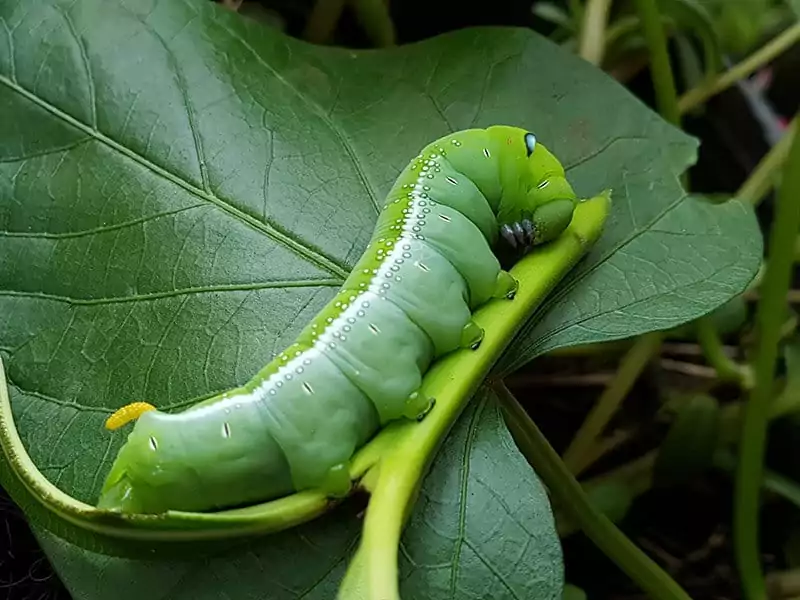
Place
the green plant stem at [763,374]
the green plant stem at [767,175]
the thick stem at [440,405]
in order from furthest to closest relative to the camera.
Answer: the green plant stem at [767,175] < the green plant stem at [763,374] < the thick stem at [440,405]

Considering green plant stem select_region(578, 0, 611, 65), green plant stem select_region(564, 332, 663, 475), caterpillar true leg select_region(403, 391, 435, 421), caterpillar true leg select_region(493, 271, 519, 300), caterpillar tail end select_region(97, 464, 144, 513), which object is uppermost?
green plant stem select_region(578, 0, 611, 65)

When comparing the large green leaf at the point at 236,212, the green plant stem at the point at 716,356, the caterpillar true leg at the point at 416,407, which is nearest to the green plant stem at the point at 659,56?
the large green leaf at the point at 236,212

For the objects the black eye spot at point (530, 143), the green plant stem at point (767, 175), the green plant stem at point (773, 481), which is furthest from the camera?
the green plant stem at point (767, 175)

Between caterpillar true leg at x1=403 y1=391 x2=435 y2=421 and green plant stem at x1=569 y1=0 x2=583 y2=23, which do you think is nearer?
caterpillar true leg at x1=403 y1=391 x2=435 y2=421

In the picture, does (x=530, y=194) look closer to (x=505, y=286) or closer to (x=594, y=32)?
(x=505, y=286)

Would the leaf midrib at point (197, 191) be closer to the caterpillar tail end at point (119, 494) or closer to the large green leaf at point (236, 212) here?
the large green leaf at point (236, 212)

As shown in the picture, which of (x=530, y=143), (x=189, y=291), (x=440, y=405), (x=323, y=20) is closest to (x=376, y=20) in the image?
(x=323, y=20)

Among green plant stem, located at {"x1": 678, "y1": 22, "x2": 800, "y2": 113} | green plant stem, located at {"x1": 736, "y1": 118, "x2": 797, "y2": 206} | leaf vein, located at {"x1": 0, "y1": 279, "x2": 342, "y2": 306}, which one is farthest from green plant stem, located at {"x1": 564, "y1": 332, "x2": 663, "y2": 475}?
leaf vein, located at {"x1": 0, "y1": 279, "x2": 342, "y2": 306}

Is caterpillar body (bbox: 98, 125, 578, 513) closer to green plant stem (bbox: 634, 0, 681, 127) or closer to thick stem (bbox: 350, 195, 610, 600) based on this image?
thick stem (bbox: 350, 195, 610, 600)
